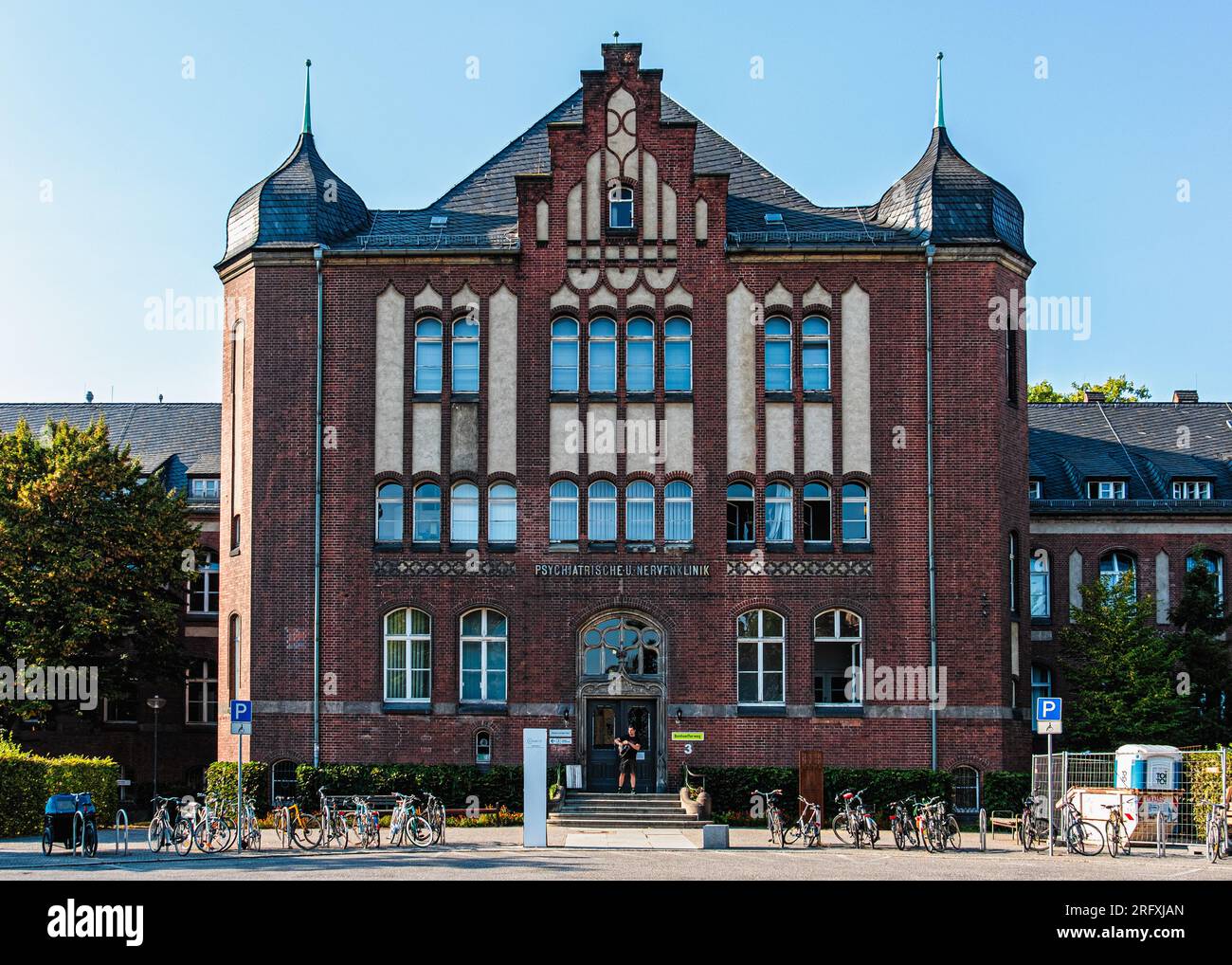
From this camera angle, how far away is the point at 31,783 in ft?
115

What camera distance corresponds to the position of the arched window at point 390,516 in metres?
40.1

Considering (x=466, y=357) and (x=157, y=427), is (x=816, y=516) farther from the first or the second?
(x=157, y=427)

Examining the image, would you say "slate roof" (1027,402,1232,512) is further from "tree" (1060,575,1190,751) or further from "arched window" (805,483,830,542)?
"arched window" (805,483,830,542)

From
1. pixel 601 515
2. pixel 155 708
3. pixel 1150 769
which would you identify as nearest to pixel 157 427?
pixel 155 708

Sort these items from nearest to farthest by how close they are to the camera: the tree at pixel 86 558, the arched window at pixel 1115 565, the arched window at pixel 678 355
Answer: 1. the arched window at pixel 678 355
2. the tree at pixel 86 558
3. the arched window at pixel 1115 565

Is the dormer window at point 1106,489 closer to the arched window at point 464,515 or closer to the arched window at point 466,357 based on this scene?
the arched window at point 464,515

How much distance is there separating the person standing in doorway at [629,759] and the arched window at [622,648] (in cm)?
150

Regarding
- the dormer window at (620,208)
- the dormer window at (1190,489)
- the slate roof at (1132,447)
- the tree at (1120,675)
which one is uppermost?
the dormer window at (620,208)

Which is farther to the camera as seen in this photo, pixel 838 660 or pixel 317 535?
pixel 317 535

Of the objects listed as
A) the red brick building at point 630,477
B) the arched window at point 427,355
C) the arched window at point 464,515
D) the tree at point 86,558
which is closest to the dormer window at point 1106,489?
the red brick building at point 630,477

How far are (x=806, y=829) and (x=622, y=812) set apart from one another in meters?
5.61

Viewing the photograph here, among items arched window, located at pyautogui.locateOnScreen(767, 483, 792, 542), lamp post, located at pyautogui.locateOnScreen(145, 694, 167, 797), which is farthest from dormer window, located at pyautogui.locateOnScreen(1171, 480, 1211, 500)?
lamp post, located at pyautogui.locateOnScreen(145, 694, 167, 797)

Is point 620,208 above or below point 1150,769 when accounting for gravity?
above

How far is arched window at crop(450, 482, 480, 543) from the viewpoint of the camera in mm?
39938
